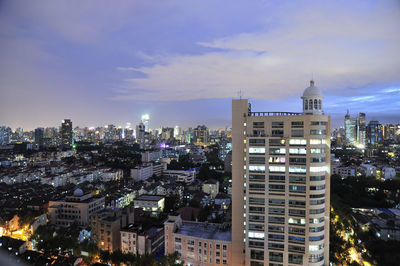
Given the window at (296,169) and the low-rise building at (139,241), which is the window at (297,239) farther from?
the low-rise building at (139,241)

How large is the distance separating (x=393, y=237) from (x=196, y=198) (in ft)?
19.3

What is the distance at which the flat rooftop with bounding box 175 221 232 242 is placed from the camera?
4.78m

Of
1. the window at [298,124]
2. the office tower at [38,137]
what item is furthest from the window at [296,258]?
the office tower at [38,137]

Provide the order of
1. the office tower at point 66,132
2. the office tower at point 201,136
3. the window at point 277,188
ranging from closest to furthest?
the window at point 277,188 → the office tower at point 66,132 → the office tower at point 201,136

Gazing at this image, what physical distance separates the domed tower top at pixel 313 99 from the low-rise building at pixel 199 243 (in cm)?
295

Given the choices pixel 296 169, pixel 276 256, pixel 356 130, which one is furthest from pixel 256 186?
pixel 356 130

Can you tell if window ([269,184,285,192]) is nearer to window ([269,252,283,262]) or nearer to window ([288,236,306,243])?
window ([288,236,306,243])

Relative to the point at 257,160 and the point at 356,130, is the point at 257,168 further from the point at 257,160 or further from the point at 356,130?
the point at 356,130

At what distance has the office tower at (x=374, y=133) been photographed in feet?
70.2

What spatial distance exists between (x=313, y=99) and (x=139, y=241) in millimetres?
4713

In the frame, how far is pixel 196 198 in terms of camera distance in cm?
909

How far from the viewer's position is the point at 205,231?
5082mm

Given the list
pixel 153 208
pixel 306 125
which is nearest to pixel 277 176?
pixel 306 125

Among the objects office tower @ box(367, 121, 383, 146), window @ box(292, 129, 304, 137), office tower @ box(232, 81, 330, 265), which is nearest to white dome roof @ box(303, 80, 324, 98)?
office tower @ box(232, 81, 330, 265)
